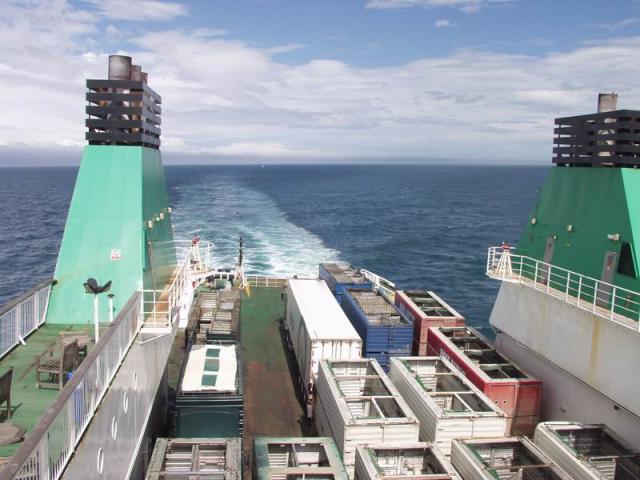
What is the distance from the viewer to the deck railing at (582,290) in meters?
13.4

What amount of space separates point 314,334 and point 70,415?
10735 millimetres

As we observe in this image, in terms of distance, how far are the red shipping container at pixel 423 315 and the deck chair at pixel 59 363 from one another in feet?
43.8

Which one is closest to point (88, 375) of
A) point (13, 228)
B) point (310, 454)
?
point (310, 454)

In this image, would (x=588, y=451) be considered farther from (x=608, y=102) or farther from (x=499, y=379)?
(x=608, y=102)

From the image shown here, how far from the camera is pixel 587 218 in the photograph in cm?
1577

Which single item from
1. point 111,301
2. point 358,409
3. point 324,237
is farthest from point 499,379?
point 324,237

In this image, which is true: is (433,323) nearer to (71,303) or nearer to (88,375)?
(71,303)

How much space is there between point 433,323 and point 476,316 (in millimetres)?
17324

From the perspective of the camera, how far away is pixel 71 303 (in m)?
14.1

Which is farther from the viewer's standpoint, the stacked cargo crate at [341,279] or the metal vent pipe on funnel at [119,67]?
the stacked cargo crate at [341,279]

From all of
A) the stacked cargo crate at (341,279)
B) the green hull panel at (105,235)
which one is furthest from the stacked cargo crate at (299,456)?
the stacked cargo crate at (341,279)

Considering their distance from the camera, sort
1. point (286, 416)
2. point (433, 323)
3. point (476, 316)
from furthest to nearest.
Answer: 1. point (476, 316)
2. point (433, 323)
3. point (286, 416)

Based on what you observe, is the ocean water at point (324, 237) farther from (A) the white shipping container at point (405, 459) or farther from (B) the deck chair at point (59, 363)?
(B) the deck chair at point (59, 363)

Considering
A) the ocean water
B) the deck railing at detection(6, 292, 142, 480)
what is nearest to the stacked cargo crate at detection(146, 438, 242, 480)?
the deck railing at detection(6, 292, 142, 480)
